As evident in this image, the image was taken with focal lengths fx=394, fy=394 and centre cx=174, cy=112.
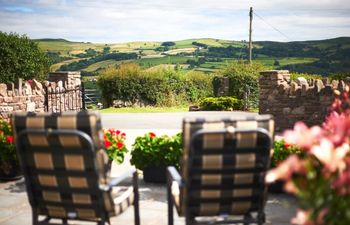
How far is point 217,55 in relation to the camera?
59250 mm

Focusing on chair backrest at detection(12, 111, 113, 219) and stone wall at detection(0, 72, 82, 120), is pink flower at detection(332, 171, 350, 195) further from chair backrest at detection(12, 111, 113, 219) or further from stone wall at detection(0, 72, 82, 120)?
stone wall at detection(0, 72, 82, 120)

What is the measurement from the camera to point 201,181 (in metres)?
2.86

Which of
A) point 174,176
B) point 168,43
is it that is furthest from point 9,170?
point 168,43

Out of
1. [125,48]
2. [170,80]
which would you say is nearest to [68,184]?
[170,80]

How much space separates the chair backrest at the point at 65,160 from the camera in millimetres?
2754

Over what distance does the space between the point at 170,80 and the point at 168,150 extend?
1562cm

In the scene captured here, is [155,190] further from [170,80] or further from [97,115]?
[170,80]

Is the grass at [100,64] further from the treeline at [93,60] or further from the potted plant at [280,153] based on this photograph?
the potted plant at [280,153]

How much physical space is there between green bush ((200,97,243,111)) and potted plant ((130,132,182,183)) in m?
12.7

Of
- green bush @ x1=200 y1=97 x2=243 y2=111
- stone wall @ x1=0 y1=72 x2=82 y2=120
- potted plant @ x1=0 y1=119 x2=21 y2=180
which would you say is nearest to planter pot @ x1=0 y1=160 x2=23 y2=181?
potted plant @ x1=0 y1=119 x2=21 y2=180

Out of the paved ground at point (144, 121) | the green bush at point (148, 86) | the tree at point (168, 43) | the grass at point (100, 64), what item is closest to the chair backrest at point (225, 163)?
the paved ground at point (144, 121)

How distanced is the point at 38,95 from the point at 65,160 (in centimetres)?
938

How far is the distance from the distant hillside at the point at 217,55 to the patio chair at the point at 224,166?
38202 millimetres

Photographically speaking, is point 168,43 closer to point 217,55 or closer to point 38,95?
point 217,55
